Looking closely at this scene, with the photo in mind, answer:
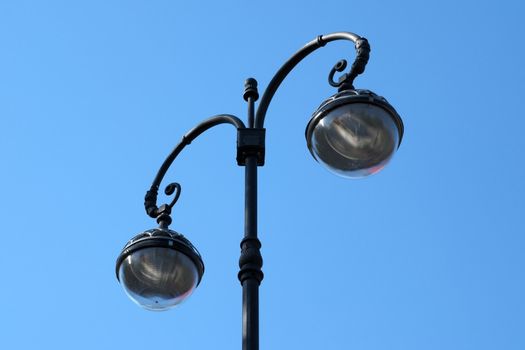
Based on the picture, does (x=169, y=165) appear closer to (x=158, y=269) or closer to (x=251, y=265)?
(x=158, y=269)

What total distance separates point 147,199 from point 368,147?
7.33ft

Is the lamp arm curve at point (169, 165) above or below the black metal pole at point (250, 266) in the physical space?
above

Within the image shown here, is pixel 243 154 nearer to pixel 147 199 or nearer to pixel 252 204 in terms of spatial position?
pixel 252 204

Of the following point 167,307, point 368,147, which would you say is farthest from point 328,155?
point 167,307

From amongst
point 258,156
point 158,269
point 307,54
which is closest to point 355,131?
point 258,156

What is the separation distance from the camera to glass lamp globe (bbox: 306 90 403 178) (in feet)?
24.7

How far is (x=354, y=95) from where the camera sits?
24.8 ft

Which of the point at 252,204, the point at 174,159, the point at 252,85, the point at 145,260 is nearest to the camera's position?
the point at 252,204

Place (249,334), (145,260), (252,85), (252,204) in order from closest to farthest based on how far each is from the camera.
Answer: (249,334)
(252,204)
(145,260)
(252,85)

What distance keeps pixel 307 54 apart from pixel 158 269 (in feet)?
6.49

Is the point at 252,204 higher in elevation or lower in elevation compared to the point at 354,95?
lower

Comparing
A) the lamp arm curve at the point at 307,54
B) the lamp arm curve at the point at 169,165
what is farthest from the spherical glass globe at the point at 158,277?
the lamp arm curve at the point at 307,54

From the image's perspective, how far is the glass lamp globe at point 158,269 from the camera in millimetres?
7988

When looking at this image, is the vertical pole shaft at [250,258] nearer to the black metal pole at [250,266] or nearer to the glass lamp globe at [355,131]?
the black metal pole at [250,266]
